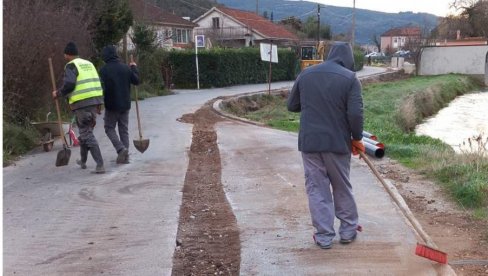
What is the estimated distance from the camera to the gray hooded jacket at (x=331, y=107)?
17.6 feet

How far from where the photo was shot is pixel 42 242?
18.5 feet

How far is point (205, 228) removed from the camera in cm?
618

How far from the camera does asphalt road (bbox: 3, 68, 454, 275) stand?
507 cm

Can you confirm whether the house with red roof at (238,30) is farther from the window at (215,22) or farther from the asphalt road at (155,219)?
the asphalt road at (155,219)

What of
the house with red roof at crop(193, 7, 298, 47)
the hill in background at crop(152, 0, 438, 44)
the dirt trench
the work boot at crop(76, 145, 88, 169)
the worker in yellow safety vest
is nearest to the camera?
the dirt trench

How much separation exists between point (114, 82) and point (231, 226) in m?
3.95

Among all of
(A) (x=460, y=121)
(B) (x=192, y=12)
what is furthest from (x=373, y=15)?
(A) (x=460, y=121)

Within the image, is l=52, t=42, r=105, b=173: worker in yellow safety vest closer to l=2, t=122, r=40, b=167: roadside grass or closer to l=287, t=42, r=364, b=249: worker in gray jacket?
l=2, t=122, r=40, b=167: roadside grass

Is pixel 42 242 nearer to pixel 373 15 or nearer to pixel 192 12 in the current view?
pixel 192 12

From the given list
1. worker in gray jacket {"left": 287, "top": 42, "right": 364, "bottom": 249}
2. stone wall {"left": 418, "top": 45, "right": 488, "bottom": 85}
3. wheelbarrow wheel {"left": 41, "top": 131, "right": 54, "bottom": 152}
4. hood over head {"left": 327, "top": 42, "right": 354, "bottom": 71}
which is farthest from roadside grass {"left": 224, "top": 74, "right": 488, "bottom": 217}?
stone wall {"left": 418, "top": 45, "right": 488, "bottom": 85}

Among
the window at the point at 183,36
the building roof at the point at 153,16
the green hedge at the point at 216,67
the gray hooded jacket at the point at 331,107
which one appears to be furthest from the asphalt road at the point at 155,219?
the window at the point at 183,36

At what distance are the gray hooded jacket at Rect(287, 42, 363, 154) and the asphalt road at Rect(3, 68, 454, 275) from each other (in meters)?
0.95

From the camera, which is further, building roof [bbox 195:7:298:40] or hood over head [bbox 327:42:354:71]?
building roof [bbox 195:7:298:40]

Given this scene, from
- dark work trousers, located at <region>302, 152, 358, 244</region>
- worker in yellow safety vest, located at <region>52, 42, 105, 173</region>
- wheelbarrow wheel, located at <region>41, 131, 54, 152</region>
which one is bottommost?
wheelbarrow wheel, located at <region>41, 131, 54, 152</region>
